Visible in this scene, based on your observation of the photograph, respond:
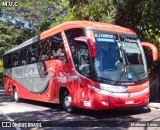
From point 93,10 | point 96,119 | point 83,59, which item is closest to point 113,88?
point 96,119

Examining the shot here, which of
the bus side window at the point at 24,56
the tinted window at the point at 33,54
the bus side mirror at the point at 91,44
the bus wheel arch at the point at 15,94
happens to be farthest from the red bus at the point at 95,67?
the bus wheel arch at the point at 15,94

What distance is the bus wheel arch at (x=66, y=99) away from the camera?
11.5 metres

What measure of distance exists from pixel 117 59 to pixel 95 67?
0.89 metres

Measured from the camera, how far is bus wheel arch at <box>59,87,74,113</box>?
1147cm

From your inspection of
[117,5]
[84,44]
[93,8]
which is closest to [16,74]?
[93,8]

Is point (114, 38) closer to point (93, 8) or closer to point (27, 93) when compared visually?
point (93, 8)

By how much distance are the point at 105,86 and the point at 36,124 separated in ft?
8.08

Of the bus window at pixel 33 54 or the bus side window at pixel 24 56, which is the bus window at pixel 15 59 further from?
the bus window at pixel 33 54

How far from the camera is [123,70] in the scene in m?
10.1

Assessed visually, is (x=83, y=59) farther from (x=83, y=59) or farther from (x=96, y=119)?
(x=96, y=119)

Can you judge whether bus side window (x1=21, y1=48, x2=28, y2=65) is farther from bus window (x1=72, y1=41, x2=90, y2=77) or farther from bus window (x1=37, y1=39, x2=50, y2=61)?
bus window (x1=72, y1=41, x2=90, y2=77)

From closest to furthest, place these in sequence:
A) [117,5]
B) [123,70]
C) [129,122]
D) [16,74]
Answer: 1. [129,122]
2. [123,70]
3. [117,5]
4. [16,74]

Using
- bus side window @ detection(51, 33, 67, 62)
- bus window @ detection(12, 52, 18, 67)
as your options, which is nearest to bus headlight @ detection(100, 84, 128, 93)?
bus side window @ detection(51, 33, 67, 62)

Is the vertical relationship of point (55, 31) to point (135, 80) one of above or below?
above
